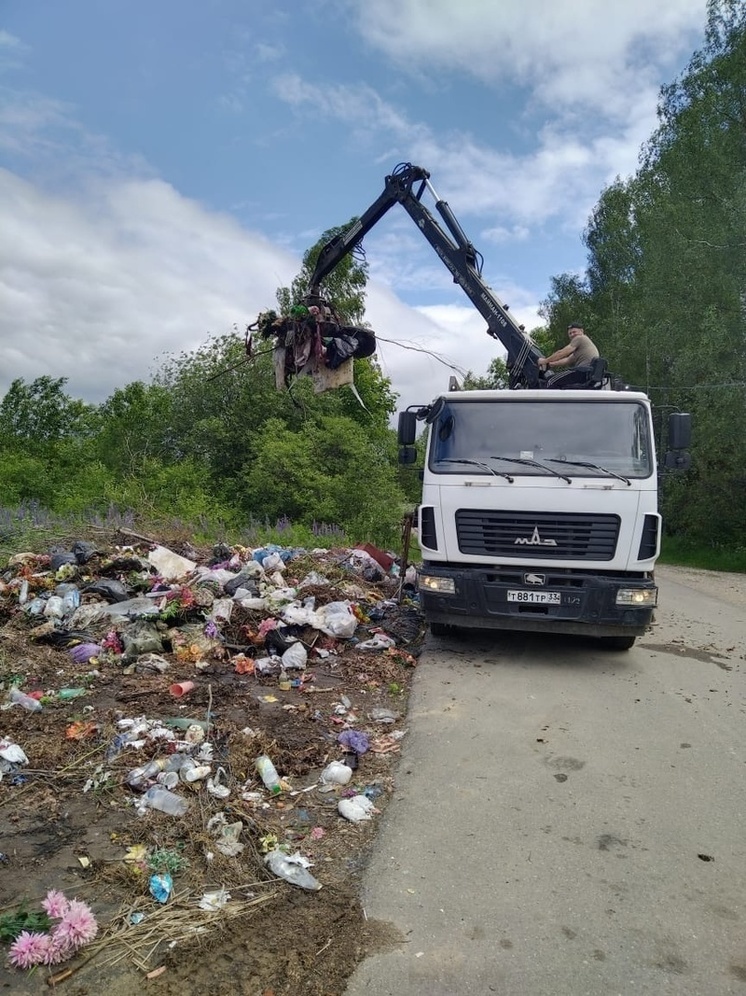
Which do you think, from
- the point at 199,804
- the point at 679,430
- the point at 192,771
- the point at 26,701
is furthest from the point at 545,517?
the point at 26,701

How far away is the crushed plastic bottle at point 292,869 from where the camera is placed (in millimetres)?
2947

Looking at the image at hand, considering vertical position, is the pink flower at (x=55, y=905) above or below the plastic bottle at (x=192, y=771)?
below

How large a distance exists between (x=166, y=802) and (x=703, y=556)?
20.7 metres

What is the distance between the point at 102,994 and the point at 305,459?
49.9 ft

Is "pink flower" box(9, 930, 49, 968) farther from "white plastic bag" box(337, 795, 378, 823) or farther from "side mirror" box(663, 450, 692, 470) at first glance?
"side mirror" box(663, 450, 692, 470)

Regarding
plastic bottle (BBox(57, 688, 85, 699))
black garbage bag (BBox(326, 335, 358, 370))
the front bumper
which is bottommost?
plastic bottle (BBox(57, 688, 85, 699))

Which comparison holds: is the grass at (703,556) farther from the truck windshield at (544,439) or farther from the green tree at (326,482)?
the truck windshield at (544,439)

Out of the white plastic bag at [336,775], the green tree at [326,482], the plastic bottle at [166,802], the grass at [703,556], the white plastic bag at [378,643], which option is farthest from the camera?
the grass at [703,556]

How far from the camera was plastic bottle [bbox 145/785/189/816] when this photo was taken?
11.2ft

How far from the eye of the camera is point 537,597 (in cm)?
635

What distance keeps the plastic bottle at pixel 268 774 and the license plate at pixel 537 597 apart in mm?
3086

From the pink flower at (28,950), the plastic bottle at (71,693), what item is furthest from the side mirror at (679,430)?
the pink flower at (28,950)

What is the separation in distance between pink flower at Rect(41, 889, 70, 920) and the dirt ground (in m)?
0.09

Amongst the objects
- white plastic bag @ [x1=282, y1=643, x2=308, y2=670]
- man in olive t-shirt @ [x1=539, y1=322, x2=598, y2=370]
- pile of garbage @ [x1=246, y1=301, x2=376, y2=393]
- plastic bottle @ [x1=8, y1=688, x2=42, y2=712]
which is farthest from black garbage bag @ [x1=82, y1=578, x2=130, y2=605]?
man in olive t-shirt @ [x1=539, y1=322, x2=598, y2=370]
